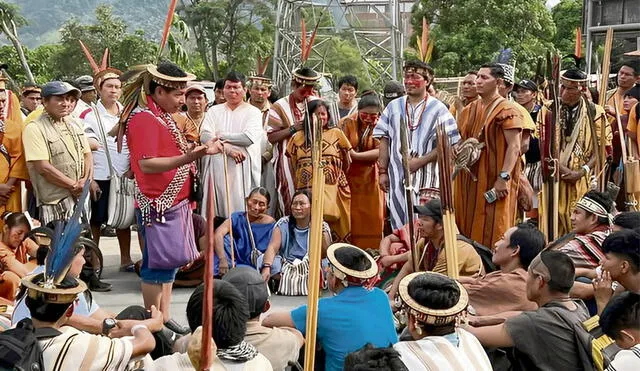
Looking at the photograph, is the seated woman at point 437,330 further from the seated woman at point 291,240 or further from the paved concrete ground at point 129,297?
the seated woman at point 291,240

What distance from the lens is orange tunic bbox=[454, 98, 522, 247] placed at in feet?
24.7

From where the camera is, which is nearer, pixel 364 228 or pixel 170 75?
pixel 170 75

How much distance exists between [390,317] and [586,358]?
90 centimetres

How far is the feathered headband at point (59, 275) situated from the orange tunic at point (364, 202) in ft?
15.9

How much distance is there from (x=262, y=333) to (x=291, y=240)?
12.2 feet

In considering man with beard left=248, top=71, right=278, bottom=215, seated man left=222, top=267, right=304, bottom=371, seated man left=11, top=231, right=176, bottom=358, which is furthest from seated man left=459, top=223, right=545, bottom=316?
man with beard left=248, top=71, right=278, bottom=215

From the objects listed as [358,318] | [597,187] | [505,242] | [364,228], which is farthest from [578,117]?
[358,318]

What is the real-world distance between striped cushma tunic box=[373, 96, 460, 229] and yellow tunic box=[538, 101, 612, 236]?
1138mm

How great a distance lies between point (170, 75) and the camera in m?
5.74

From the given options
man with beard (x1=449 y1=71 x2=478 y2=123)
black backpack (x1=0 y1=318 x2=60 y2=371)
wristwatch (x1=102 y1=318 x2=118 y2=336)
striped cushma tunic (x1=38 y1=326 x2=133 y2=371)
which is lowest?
wristwatch (x1=102 y1=318 x2=118 y2=336)

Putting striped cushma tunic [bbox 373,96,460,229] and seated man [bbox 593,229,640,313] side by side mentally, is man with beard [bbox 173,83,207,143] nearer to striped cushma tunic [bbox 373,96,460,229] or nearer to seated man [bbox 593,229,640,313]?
striped cushma tunic [bbox 373,96,460,229]

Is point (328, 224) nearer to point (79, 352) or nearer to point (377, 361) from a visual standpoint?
point (79, 352)

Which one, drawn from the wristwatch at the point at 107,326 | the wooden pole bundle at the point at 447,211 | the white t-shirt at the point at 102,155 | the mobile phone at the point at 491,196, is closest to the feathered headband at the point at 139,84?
the wooden pole bundle at the point at 447,211

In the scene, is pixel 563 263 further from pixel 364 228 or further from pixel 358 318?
pixel 364 228
